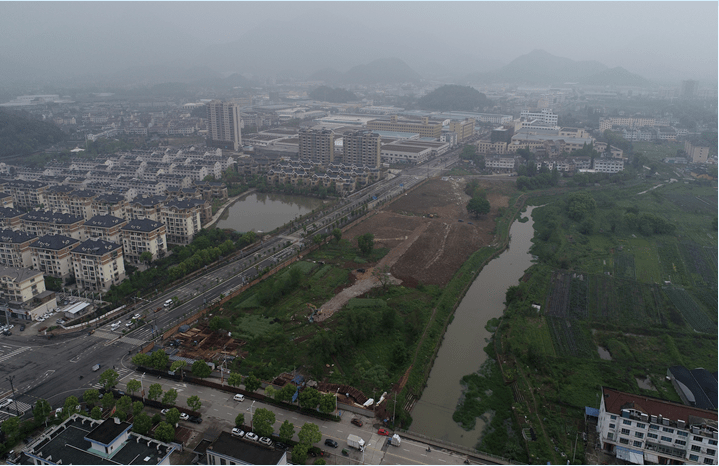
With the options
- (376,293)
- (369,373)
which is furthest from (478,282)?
(369,373)

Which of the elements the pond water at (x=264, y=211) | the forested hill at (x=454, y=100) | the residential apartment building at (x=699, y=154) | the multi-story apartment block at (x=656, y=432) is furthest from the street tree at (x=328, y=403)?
the forested hill at (x=454, y=100)

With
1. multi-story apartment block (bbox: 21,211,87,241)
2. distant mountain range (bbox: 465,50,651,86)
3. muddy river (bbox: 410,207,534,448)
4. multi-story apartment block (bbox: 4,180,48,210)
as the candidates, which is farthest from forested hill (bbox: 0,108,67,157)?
distant mountain range (bbox: 465,50,651,86)

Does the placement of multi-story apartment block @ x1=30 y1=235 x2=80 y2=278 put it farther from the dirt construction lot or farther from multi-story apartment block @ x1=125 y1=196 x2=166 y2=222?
the dirt construction lot

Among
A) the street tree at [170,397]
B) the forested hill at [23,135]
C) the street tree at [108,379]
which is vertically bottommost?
the street tree at [170,397]

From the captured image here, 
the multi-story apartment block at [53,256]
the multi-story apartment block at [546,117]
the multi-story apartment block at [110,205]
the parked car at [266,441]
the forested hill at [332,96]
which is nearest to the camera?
the parked car at [266,441]

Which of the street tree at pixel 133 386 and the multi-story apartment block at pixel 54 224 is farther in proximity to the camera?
the multi-story apartment block at pixel 54 224

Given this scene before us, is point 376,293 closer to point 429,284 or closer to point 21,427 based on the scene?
point 429,284

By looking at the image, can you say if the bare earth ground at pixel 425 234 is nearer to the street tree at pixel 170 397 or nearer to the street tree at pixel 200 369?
the street tree at pixel 200 369
